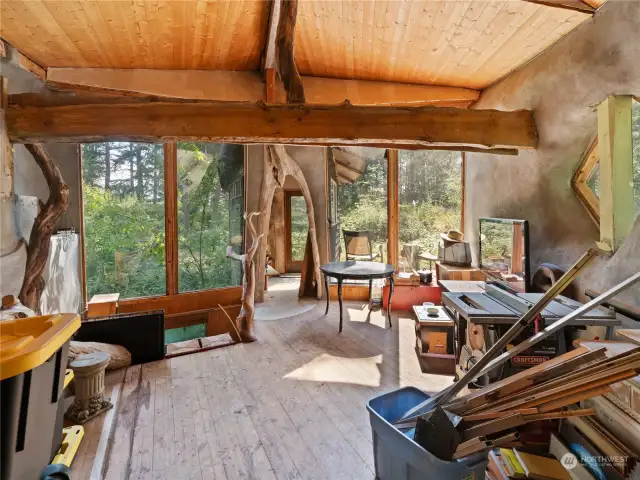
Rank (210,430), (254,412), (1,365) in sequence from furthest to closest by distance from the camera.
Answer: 1. (254,412)
2. (210,430)
3. (1,365)

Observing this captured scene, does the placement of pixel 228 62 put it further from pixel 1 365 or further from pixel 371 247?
pixel 1 365

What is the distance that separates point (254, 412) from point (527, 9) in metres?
3.60

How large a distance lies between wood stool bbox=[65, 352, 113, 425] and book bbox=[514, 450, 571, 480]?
2.58 meters

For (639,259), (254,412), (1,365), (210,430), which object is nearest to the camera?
(1,365)

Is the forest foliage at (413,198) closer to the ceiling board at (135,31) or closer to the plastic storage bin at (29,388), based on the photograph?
the ceiling board at (135,31)

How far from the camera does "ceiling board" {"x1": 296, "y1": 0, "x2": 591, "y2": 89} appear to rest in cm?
272

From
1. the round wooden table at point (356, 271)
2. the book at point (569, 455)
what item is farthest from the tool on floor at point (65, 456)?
the round wooden table at point (356, 271)

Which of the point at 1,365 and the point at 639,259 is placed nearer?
the point at 1,365

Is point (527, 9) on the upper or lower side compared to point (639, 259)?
upper

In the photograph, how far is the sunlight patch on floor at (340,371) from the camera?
9.14 ft

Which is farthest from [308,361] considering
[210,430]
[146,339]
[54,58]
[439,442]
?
[54,58]

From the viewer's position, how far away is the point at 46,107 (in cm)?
255

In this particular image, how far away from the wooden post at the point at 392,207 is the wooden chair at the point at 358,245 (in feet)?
0.82

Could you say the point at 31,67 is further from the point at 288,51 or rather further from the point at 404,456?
the point at 404,456
